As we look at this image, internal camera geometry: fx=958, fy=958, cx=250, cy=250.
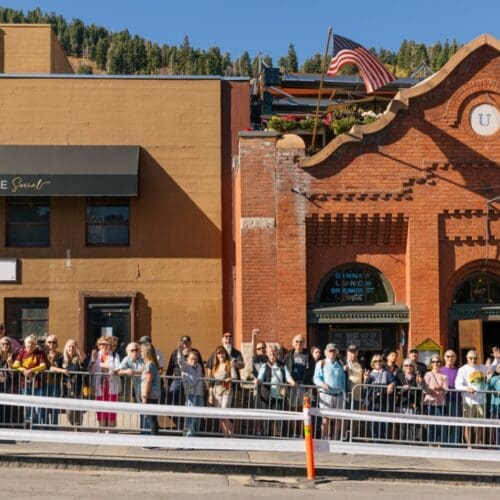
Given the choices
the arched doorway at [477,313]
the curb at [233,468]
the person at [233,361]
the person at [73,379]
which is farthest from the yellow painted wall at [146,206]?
the curb at [233,468]

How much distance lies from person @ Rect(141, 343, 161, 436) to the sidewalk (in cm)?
58

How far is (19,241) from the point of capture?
22.4m

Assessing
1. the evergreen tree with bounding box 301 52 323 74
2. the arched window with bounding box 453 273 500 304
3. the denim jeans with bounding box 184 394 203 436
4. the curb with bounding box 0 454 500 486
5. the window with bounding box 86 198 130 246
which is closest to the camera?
the curb with bounding box 0 454 500 486

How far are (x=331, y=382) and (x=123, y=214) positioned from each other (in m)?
9.26

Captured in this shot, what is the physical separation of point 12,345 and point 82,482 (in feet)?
16.2

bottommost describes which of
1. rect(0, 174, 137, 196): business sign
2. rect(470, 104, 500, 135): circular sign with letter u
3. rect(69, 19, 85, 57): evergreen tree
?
rect(0, 174, 137, 196): business sign

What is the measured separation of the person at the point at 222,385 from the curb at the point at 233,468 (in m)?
1.26

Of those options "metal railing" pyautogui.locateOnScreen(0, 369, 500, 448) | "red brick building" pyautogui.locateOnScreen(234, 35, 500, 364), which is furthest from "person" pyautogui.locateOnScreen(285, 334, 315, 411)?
"red brick building" pyautogui.locateOnScreen(234, 35, 500, 364)

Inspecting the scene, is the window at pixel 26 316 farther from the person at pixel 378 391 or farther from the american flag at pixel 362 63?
the person at pixel 378 391

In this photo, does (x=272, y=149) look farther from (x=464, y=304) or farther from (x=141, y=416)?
(x=141, y=416)

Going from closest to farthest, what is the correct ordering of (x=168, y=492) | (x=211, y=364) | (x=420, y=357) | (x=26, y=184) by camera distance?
(x=168, y=492), (x=211, y=364), (x=420, y=357), (x=26, y=184)

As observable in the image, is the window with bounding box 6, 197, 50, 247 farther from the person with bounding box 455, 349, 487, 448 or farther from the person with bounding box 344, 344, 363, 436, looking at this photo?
the person with bounding box 455, 349, 487, 448

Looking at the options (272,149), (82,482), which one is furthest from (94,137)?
(82,482)

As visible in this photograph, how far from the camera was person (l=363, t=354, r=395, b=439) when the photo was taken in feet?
48.1
